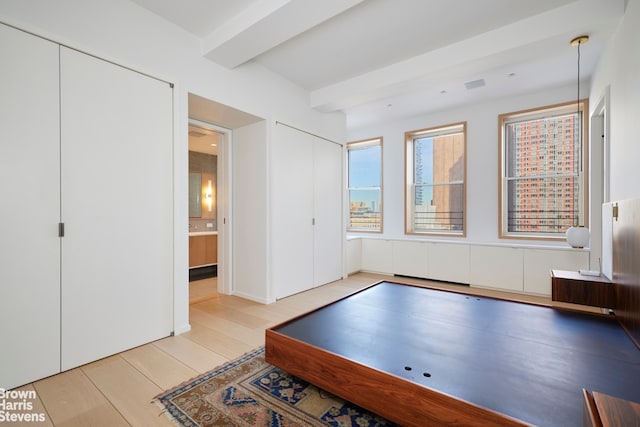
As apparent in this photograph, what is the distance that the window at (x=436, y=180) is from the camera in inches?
199

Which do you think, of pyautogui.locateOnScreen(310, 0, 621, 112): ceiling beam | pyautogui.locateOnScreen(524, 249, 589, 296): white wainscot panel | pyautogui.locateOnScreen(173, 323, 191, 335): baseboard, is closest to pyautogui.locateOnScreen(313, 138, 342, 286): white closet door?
pyautogui.locateOnScreen(310, 0, 621, 112): ceiling beam

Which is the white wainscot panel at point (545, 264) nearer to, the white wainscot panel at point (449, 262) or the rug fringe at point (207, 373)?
the white wainscot panel at point (449, 262)

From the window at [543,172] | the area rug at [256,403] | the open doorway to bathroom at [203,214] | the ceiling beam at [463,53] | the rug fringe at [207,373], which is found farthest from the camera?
the open doorway to bathroom at [203,214]

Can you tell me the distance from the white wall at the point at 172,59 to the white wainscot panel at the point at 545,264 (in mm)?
3834

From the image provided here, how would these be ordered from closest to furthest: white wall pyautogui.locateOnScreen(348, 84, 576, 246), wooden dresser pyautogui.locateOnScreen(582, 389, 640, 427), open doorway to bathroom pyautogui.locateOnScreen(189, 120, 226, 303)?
1. wooden dresser pyautogui.locateOnScreen(582, 389, 640, 427)
2. white wall pyautogui.locateOnScreen(348, 84, 576, 246)
3. open doorway to bathroom pyautogui.locateOnScreen(189, 120, 226, 303)

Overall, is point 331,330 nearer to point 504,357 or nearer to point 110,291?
point 504,357

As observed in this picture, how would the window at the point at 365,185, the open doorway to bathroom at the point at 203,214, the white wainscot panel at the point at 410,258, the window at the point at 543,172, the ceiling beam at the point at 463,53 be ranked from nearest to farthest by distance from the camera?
1. the ceiling beam at the point at 463,53
2. the window at the point at 543,172
3. the open doorway to bathroom at the point at 203,214
4. the white wainscot panel at the point at 410,258
5. the window at the point at 365,185

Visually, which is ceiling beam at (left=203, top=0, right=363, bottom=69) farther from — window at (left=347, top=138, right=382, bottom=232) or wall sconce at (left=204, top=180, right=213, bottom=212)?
wall sconce at (left=204, top=180, right=213, bottom=212)

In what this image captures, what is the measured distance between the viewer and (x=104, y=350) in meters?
2.35

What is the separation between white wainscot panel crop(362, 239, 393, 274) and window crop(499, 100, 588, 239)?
182 cm

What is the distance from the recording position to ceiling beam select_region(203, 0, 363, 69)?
231 cm

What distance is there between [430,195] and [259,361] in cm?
425

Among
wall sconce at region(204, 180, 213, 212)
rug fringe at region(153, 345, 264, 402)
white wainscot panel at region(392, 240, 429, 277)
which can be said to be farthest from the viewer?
wall sconce at region(204, 180, 213, 212)

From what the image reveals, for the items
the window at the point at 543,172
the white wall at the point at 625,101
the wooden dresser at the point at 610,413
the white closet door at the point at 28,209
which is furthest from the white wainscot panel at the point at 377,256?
the white closet door at the point at 28,209
